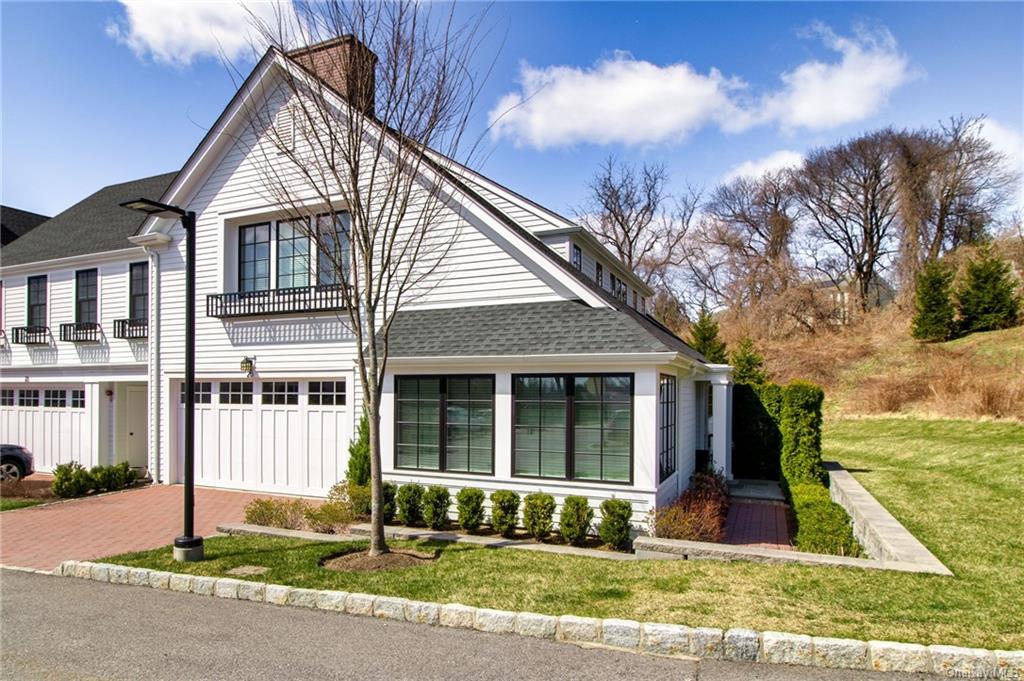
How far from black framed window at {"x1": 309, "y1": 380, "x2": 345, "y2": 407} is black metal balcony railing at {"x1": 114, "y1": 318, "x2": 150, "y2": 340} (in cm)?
539

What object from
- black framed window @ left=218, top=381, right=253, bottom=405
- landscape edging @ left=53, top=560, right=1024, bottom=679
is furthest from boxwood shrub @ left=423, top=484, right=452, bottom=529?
black framed window @ left=218, top=381, right=253, bottom=405

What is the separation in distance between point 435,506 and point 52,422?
14.3 m

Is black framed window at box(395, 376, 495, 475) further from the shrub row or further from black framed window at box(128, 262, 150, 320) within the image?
black framed window at box(128, 262, 150, 320)

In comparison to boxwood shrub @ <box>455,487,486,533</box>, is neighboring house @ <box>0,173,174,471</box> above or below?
→ above

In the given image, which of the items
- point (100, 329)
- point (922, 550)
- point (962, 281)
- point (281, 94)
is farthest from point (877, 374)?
point (100, 329)

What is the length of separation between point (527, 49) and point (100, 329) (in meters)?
14.0

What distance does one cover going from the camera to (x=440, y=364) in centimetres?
1045

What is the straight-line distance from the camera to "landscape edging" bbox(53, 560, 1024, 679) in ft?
15.8

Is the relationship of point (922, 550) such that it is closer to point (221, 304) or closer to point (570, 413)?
point (570, 413)

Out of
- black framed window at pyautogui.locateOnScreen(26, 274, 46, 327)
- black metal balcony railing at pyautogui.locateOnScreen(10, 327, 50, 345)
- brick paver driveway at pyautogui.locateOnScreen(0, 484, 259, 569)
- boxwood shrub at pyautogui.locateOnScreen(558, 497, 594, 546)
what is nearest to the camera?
boxwood shrub at pyautogui.locateOnScreen(558, 497, 594, 546)

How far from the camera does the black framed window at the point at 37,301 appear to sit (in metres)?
18.0

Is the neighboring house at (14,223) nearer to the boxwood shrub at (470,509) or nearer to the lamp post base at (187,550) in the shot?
the lamp post base at (187,550)

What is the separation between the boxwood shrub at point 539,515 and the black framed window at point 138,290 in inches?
481

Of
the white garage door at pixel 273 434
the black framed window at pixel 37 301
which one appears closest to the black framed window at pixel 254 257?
the white garage door at pixel 273 434
